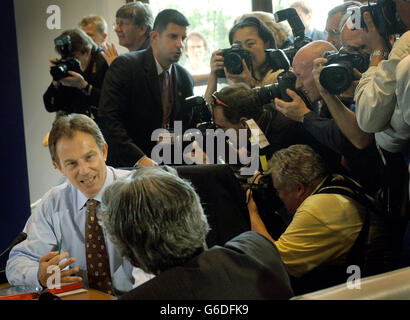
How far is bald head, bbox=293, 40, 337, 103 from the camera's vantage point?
7.27 feet

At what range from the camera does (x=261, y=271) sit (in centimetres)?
119

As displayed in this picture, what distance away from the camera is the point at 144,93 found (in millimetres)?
2857

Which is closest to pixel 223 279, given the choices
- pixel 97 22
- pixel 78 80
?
pixel 78 80

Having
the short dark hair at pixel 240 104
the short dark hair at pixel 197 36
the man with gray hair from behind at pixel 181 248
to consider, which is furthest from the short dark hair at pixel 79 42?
the man with gray hair from behind at pixel 181 248

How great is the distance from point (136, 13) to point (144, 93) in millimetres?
566

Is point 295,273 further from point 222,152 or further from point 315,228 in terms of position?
point 222,152

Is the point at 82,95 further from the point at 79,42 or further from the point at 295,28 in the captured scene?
the point at 295,28

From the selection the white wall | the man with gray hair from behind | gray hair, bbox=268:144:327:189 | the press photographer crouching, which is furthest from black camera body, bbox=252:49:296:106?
the white wall

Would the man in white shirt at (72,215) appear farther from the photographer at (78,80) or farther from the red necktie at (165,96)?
the photographer at (78,80)

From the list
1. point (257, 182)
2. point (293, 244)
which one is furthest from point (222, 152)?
point (293, 244)

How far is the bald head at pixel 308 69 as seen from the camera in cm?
222

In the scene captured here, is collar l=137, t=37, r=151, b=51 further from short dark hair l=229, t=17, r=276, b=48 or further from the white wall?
the white wall

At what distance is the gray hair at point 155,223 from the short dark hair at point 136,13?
2078mm

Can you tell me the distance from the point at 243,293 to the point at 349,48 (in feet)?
3.95
